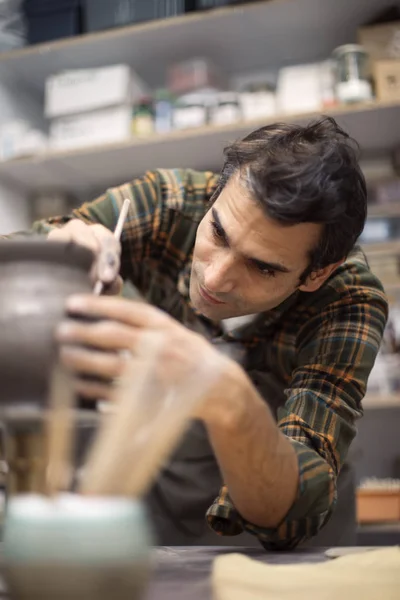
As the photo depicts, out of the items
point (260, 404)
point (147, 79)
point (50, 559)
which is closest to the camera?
point (50, 559)

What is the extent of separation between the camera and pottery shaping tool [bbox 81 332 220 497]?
0.46 metres

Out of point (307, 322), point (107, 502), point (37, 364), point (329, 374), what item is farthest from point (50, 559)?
point (307, 322)

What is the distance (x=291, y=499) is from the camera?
2.83 feet

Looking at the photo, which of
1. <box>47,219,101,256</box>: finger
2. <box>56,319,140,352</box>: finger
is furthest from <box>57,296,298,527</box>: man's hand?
<box>47,219,101,256</box>: finger

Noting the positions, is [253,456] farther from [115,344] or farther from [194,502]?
[194,502]

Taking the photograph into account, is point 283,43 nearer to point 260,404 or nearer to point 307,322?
point 307,322

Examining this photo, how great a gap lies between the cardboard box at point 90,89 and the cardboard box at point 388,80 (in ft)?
3.01

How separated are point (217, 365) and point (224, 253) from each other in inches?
22.6

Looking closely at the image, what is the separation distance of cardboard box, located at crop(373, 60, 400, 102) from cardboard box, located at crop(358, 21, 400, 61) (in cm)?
9

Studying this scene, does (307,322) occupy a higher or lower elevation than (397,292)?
lower

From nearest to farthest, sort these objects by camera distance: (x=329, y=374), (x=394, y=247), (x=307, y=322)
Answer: (x=329, y=374)
(x=307, y=322)
(x=394, y=247)

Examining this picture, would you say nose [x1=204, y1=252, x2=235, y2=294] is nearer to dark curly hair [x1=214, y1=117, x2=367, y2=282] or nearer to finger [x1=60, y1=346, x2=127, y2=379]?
dark curly hair [x1=214, y1=117, x2=367, y2=282]

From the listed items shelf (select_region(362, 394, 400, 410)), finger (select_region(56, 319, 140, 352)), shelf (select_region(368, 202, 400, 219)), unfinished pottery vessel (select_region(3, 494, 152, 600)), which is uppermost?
shelf (select_region(368, 202, 400, 219))

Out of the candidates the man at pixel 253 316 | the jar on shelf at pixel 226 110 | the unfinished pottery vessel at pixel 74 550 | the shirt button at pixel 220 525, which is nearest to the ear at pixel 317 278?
the man at pixel 253 316
